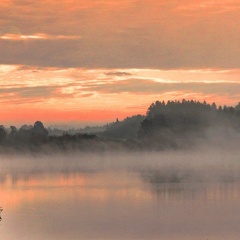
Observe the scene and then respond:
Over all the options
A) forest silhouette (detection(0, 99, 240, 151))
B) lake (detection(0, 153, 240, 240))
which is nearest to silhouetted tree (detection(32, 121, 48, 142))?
forest silhouette (detection(0, 99, 240, 151))

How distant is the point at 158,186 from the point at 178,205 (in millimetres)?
20945

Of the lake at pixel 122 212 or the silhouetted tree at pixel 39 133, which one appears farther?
the silhouetted tree at pixel 39 133

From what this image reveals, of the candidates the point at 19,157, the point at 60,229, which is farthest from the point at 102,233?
the point at 19,157

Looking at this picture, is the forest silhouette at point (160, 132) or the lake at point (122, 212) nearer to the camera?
the lake at point (122, 212)

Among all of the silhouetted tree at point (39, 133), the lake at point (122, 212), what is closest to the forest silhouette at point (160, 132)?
the silhouetted tree at point (39, 133)

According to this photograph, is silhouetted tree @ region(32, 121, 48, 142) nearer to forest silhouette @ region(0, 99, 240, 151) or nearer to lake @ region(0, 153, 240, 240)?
forest silhouette @ region(0, 99, 240, 151)

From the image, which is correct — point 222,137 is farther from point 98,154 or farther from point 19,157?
point 19,157

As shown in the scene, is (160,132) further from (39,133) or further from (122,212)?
(122,212)

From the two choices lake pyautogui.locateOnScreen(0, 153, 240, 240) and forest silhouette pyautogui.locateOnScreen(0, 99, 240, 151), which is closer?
lake pyautogui.locateOnScreen(0, 153, 240, 240)

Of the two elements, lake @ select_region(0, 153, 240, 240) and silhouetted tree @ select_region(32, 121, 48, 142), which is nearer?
lake @ select_region(0, 153, 240, 240)

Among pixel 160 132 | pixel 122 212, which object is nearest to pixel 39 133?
pixel 160 132

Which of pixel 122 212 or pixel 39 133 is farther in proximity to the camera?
pixel 39 133

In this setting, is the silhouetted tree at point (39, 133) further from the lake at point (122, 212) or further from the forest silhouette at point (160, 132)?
Answer: the lake at point (122, 212)

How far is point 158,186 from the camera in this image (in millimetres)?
74250
